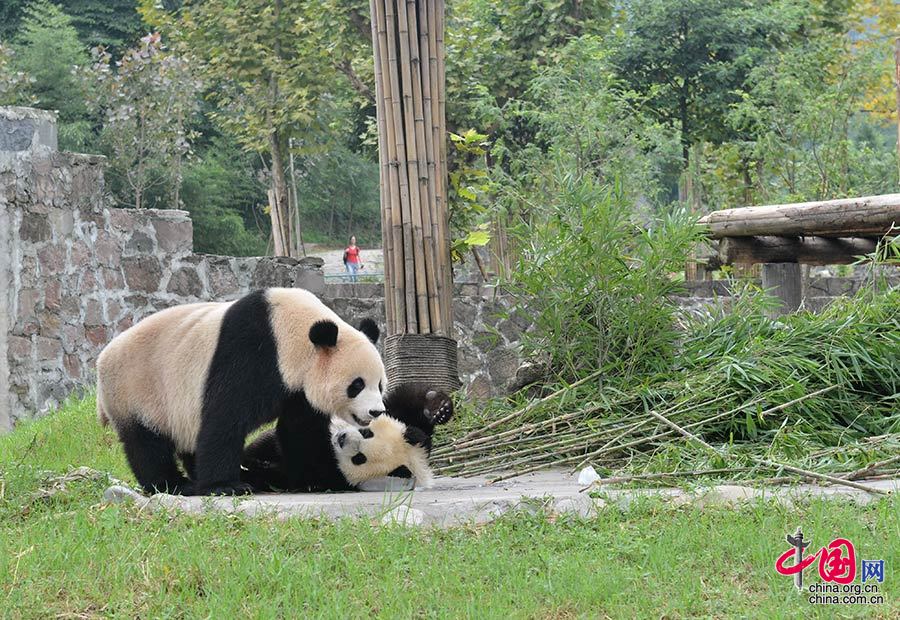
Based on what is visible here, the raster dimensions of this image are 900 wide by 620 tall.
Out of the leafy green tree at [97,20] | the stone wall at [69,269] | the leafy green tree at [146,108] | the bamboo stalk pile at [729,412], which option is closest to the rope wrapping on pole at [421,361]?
the bamboo stalk pile at [729,412]

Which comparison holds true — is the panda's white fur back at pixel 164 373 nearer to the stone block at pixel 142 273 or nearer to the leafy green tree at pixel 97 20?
the stone block at pixel 142 273

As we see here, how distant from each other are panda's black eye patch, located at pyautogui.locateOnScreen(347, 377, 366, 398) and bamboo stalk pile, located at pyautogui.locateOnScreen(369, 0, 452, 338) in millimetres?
1610

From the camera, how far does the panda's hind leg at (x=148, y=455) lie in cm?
453

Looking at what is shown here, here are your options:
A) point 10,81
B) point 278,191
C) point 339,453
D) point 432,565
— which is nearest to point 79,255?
point 339,453

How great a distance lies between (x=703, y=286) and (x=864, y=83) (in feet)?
19.0

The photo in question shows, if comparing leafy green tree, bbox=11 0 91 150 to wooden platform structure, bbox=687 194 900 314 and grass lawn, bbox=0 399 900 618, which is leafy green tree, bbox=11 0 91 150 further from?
grass lawn, bbox=0 399 900 618

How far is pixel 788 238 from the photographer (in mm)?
8281

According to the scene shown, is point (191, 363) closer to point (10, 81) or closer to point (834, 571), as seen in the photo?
point (834, 571)

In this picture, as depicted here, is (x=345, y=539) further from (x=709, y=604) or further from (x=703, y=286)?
(x=703, y=286)

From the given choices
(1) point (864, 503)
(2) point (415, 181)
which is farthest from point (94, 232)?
(1) point (864, 503)

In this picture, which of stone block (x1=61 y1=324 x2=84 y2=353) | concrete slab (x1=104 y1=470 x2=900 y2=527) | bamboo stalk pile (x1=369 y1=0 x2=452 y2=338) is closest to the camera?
concrete slab (x1=104 y1=470 x2=900 y2=527)

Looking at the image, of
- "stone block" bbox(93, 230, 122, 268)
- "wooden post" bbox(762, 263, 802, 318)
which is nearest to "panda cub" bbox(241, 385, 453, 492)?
"wooden post" bbox(762, 263, 802, 318)

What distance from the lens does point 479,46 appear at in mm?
16641

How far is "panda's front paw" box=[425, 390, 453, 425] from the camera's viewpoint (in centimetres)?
502
